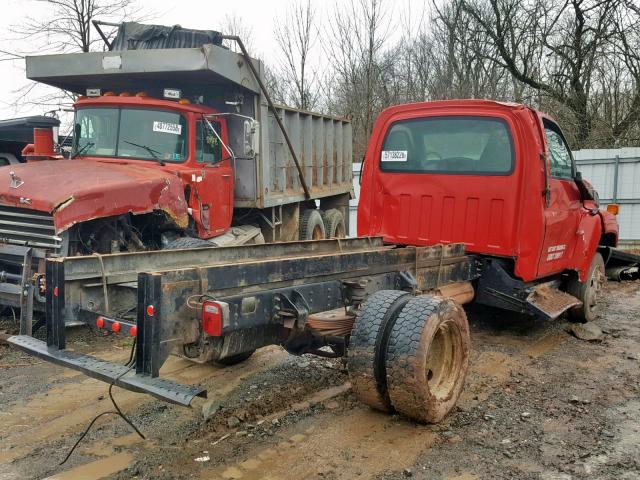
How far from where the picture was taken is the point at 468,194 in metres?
5.74

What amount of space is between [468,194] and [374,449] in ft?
10.0

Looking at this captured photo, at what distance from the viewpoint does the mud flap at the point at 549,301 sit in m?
5.53

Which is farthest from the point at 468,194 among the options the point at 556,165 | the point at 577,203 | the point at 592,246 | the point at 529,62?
the point at 529,62

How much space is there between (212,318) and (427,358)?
1536mm

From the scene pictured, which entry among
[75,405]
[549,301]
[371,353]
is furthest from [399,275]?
[75,405]

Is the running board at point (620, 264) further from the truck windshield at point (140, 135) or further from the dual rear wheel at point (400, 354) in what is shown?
the truck windshield at point (140, 135)

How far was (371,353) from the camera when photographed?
366cm

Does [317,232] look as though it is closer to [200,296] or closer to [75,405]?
[75,405]

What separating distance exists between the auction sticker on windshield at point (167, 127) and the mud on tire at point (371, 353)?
438 centimetres

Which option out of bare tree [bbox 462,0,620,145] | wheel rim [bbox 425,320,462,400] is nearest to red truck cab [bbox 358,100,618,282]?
wheel rim [bbox 425,320,462,400]

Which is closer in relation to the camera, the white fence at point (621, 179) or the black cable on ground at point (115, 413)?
the black cable on ground at point (115, 413)

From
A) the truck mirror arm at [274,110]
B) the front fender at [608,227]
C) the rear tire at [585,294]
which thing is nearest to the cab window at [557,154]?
the front fender at [608,227]

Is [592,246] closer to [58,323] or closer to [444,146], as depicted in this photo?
[444,146]

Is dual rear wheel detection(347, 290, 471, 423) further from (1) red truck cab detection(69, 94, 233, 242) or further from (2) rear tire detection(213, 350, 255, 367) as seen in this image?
(1) red truck cab detection(69, 94, 233, 242)
